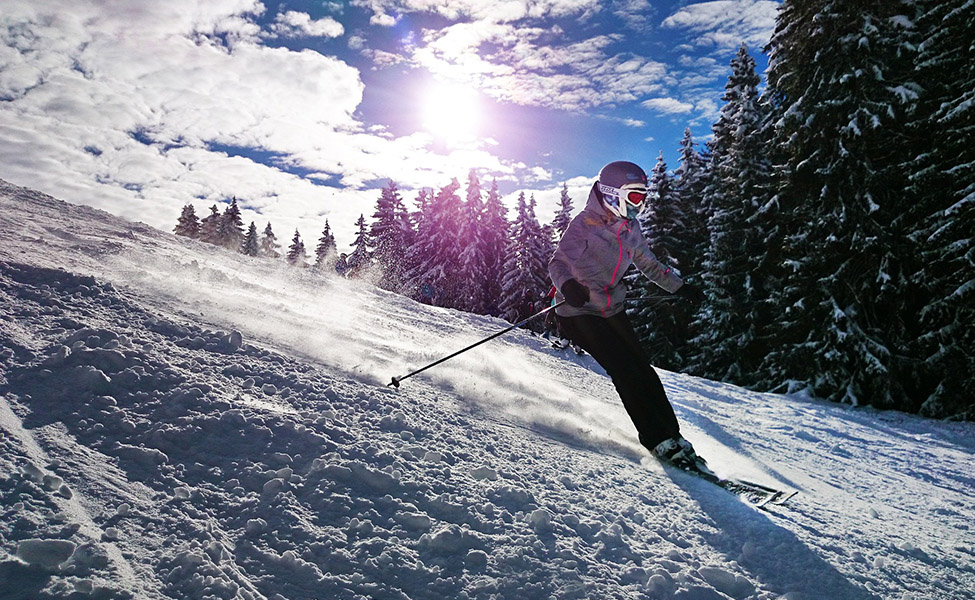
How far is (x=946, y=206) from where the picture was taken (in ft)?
36.4

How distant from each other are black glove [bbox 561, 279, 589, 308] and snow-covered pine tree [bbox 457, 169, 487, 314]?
3306 centimetres

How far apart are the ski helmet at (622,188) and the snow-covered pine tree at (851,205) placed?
976 centimetres

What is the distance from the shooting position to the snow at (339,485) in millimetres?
2043

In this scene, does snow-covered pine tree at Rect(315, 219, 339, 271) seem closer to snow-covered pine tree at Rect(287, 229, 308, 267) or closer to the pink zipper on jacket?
snow-covered pine tree at Rect(287, 229, 308, 267)

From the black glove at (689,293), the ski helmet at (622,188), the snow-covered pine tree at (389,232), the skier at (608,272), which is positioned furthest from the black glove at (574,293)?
the snow-covered pine tree at (389,232)

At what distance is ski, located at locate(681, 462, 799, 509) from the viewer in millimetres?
3531

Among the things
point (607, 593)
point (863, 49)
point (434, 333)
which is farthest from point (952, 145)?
point (607, 593)

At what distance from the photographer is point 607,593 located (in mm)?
2252

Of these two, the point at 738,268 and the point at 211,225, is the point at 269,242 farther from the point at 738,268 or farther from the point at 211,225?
the point at 738,268

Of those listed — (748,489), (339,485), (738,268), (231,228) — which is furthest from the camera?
(231,228)

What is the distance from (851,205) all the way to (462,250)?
28.9 m

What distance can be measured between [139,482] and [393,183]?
144ft

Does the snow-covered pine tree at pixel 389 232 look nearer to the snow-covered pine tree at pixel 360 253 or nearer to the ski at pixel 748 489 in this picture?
the snow-covered pine tree at pixel 360 253

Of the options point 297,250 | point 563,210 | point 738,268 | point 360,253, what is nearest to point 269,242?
point 297,250
